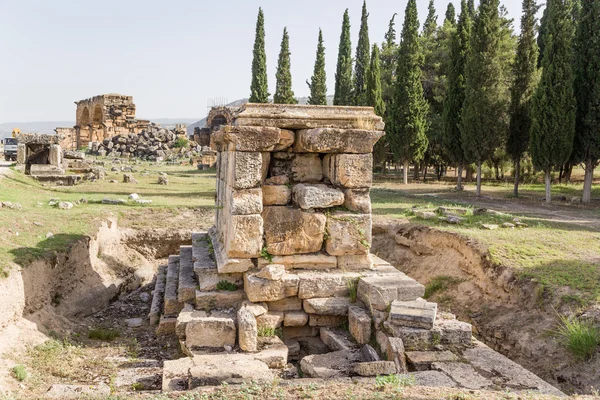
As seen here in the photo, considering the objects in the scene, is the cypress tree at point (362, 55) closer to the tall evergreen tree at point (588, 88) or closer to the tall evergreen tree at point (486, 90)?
the tall evergreen tree at point (486, 90)

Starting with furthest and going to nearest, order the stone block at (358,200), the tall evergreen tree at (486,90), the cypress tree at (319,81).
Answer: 1. the cypress tree at (319,81)
2. the tall evergreen tree at (486,90)
3. the stone block at (358,200)

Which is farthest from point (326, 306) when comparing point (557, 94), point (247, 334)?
point (557, 94)

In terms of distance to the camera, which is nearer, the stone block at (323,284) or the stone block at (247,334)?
the stone block at (247,334)

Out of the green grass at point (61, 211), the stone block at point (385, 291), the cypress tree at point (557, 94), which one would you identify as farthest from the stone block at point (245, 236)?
the cypress tree at point (557, 94)

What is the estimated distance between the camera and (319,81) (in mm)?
34656

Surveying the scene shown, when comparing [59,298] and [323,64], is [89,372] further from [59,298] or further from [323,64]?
[323,64]

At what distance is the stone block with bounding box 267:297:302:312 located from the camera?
594 cm

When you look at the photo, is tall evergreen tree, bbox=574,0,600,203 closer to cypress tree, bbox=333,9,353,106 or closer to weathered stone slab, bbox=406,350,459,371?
weathered stone slab, bbox=406,350,459,371

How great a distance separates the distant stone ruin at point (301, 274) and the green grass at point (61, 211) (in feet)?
8.97

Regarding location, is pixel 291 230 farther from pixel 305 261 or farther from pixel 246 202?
pixel 246 202

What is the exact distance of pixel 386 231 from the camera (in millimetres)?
11836

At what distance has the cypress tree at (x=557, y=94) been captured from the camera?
58.4ft

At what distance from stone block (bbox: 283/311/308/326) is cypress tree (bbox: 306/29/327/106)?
29.3 metres

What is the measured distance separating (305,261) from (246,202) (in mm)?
1088
